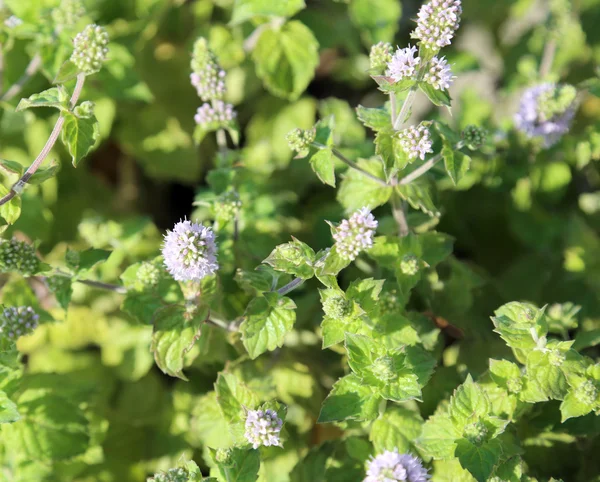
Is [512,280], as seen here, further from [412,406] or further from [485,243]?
[412,406]

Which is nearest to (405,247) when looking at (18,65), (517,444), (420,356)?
(420,356)

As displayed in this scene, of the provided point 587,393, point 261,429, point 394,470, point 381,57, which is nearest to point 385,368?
point 394,470

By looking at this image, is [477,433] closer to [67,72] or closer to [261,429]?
[261,429]

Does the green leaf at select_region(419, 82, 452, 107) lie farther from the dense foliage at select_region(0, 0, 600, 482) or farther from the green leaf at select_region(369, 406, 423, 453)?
the green leaf at select_region(369, 406, 423, 453)

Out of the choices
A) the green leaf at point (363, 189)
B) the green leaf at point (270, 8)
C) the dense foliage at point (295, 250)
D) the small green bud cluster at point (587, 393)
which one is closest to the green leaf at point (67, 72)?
the dense foliage at point (295, 250)

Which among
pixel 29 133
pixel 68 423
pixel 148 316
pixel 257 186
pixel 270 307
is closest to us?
pixel 270 307

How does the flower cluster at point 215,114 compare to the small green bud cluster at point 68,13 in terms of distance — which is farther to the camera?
the small green bud cluster at point 68,13

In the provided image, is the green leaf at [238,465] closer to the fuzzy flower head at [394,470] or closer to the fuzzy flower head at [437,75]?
the fuzzy flower head at [394,470]
